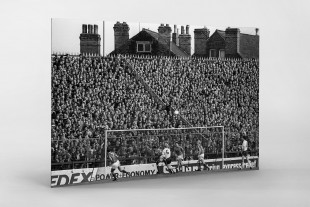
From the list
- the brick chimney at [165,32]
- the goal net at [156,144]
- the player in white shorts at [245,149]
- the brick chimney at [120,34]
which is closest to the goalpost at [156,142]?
the goal net at [156,144]

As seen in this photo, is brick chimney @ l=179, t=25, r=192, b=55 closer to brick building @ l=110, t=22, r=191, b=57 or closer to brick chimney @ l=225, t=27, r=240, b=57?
brick building @ l=110, t=22, r=191, b=57

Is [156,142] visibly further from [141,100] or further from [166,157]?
[141,100]

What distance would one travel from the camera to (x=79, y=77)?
45.1 feet

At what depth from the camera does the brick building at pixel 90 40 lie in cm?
1384

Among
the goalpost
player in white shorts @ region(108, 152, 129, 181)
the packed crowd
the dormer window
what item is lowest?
player in white shorts @ region(108, 152, 129, 181)

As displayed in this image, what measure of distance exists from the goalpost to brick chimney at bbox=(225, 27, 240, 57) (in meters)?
1.50

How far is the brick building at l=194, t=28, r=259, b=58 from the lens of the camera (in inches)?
603

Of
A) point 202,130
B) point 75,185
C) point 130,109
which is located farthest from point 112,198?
point 202,130

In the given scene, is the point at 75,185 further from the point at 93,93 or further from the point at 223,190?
the point at 223,190

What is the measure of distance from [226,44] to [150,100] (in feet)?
6.88

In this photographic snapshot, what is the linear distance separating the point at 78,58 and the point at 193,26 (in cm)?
263

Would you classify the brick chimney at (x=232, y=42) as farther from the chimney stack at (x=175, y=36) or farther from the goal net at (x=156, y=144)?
the goal net at (x=156, y=144)

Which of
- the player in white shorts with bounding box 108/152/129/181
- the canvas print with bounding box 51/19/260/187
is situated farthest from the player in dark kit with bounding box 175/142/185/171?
the player in white shorts with bounding box 108/152/129/181

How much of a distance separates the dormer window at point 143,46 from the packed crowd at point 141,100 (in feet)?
0.56
